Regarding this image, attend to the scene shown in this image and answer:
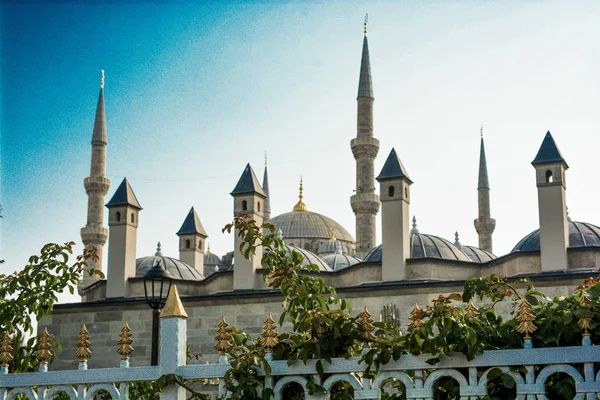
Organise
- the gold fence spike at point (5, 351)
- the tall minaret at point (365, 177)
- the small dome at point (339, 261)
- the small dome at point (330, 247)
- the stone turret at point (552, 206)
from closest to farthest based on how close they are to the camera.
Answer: the gold fence spike at point (5, 351), the stone turret at point (552, 206), the small dome at point (339, 261), the tall minaret at point (365, 177), the small dome at point (330, 247)

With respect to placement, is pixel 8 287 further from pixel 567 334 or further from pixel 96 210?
pixel 96 210

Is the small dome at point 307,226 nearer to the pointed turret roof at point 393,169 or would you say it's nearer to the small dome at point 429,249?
the small dome at point 429,249

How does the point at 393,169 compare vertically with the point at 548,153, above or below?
below

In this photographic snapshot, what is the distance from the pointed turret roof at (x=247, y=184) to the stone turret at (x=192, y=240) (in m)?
4.66

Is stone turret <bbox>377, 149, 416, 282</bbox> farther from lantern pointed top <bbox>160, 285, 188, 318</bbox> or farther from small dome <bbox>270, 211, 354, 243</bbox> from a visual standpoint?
small dome <bbox>270, 211, 354, 243</bbox>

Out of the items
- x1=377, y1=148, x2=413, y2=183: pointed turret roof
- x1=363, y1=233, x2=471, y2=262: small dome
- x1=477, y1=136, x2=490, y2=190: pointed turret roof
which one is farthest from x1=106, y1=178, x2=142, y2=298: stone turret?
x1=477, y1=136, x2=490, y2=190: pointed turret roof

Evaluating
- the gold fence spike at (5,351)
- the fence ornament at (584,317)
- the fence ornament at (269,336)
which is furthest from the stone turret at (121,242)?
the fence ornament at (584,317)

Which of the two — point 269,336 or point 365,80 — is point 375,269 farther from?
point 365,80

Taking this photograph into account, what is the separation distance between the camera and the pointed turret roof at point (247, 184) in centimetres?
1687

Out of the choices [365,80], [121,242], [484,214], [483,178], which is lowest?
[121,242]

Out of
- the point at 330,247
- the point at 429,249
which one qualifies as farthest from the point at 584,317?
the point at 330,247

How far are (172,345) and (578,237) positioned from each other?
1332cm

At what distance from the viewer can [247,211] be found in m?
16.9

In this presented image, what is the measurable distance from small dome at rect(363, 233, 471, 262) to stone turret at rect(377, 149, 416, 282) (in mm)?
2674
